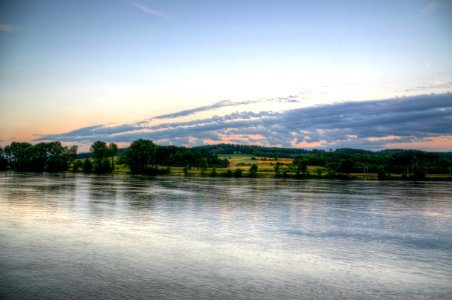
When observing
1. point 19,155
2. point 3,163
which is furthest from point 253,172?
point 3,163

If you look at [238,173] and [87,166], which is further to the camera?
[87,166]

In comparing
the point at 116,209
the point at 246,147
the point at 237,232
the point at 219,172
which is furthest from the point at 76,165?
the point at 237,232

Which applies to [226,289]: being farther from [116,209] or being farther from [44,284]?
[116,209]

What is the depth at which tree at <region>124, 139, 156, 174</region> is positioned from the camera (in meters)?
119

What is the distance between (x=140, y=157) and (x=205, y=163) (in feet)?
72.5

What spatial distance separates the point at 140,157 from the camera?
118 meters

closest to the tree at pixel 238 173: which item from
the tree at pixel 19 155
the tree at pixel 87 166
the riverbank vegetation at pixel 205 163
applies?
the riverbank vegetation at pixel 205 163

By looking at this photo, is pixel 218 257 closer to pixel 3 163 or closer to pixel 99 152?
pixel 99 152

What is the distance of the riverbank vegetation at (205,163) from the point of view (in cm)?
11315

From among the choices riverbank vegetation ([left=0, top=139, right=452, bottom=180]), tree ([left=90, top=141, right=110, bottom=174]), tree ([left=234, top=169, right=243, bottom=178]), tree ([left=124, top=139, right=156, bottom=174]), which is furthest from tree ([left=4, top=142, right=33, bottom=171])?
tree ([left=234, top=169, right=243, bottom=178])

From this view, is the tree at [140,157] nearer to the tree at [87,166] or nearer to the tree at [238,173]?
the tree at [87,166]

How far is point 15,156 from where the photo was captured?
523 ft

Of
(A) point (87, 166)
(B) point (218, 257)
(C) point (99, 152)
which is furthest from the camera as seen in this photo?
(C) point (99, 152)

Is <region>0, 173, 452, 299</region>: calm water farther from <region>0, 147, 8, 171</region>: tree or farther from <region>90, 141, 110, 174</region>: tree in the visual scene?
<region>0, 147, 8, 171</region>: tree
